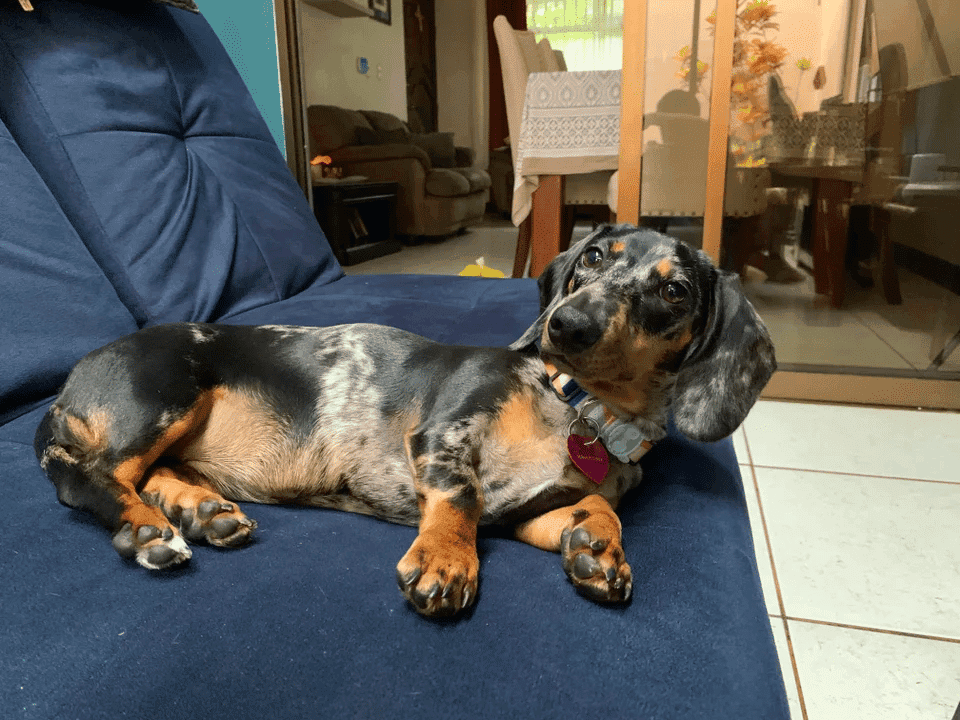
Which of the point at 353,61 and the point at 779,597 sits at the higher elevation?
the point at 353,61

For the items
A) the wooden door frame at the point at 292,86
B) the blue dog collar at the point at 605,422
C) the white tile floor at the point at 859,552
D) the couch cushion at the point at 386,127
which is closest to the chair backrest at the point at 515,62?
the wooden door frame at the point at 292,86

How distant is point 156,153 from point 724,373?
183cm

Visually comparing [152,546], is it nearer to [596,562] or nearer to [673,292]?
[596,562]

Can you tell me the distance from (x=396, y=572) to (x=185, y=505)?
0.43m

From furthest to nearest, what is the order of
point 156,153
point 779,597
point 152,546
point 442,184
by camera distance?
point 442,184 < point 156,153 < point 779,597 < point 152,546

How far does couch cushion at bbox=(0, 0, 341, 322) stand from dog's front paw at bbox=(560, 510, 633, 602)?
4.70 feet

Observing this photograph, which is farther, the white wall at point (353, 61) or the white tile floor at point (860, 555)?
the white wall at point (353, 61)

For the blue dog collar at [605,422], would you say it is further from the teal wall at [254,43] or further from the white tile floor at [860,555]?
the teal wall at [254,43]

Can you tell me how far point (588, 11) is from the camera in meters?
10.5

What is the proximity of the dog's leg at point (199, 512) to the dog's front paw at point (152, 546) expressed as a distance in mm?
56

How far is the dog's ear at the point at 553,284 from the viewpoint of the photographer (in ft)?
4.85

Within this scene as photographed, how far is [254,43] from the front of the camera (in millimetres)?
3264

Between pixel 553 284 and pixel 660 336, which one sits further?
pixel 553 284

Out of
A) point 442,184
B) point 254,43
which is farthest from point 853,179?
point 442,184
